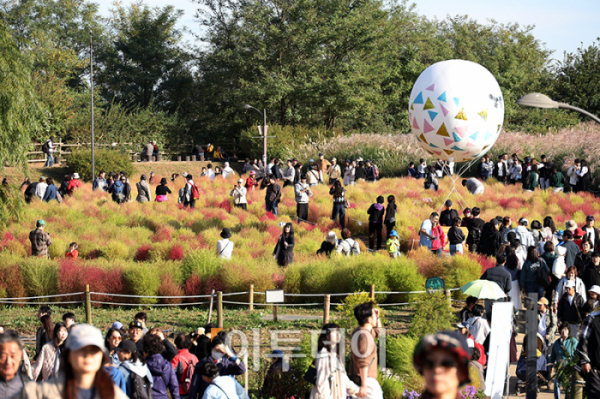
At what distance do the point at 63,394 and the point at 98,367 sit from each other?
0.23 metres

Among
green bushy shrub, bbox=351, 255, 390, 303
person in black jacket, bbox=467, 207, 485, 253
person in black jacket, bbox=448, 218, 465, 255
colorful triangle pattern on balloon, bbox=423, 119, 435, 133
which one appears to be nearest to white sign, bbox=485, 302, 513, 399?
green bushy shrub, bbox=351, 255, 390, 303

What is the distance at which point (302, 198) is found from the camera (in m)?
19.1

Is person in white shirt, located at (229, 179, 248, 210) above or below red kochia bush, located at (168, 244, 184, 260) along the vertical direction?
above

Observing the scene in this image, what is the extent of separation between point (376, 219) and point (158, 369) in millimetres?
11727

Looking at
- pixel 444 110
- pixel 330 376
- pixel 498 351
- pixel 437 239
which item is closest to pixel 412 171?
pixel 444 110

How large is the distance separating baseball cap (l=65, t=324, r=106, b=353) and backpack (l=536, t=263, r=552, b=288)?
8945 mm

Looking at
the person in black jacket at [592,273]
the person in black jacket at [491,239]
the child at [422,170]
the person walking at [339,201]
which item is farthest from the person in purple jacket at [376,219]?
the child at [422,170]

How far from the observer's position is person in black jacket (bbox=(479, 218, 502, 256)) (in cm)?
1367

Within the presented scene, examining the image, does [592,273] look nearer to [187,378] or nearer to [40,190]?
[187,378]

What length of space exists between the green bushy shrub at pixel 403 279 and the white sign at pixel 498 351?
5.51m

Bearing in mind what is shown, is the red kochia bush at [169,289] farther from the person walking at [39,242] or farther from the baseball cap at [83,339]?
the baseball cap at [83,339]

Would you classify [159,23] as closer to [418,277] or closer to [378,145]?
[378,145]

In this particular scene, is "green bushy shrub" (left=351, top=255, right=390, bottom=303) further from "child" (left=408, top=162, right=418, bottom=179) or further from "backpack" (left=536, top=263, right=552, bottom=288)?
"child" (left=408, top=162, right=418, bottom=179)

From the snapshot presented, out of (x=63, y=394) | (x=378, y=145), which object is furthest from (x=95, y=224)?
(x=378, y=145)
